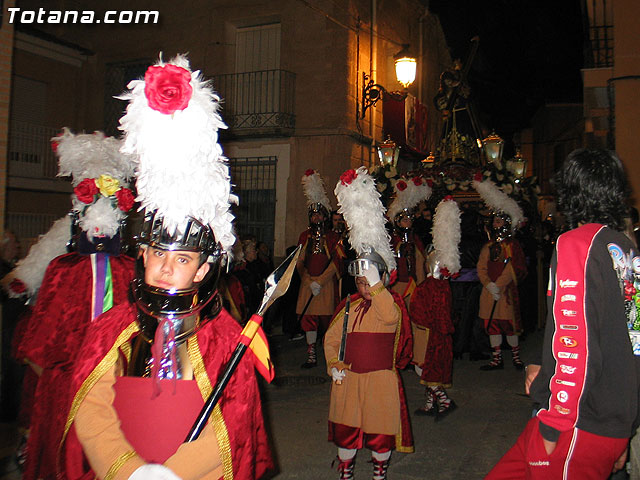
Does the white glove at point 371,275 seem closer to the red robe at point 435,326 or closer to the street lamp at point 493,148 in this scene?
the red robe at point 435,326

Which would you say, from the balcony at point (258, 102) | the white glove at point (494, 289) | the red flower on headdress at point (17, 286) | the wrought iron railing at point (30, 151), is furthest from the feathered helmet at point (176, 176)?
the wrought iron railing at point (30, 151)

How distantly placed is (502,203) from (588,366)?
6982 millimetres

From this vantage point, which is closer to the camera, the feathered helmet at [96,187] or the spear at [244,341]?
the spear at [244,341]

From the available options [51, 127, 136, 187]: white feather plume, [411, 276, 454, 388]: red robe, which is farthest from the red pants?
[411, 276, 454, 388]: red robe

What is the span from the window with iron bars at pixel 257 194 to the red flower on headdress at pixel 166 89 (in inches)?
462

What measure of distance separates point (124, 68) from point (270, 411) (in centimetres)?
1373

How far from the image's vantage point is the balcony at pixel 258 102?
14.0 m

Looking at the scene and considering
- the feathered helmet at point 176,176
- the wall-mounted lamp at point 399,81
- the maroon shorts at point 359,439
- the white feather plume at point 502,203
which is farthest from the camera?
the wall-mounted lamp at point 399,81

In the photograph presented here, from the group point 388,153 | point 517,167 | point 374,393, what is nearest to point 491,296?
point 517,167

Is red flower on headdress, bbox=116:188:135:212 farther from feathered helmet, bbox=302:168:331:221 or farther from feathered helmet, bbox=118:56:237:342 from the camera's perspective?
feathered helmet, bbox=302:168:331:221

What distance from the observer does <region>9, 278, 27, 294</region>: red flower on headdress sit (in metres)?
4.71

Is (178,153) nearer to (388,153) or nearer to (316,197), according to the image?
(316,197)

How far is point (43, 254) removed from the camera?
458 cm

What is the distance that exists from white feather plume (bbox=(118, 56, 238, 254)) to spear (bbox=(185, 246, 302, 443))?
40 cm
